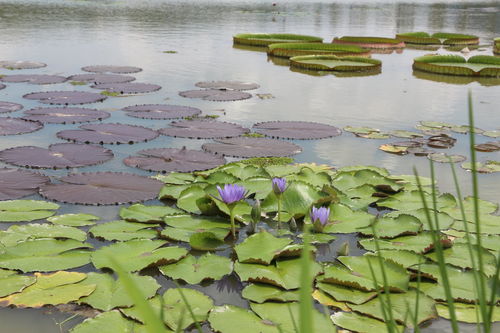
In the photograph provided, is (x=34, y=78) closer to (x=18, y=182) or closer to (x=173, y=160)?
(x=173, y=160)

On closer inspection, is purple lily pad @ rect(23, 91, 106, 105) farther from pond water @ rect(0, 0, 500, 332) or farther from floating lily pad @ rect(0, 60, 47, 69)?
floating lily pad @ rect(0, 60, 47, 69)

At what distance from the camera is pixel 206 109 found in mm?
4727

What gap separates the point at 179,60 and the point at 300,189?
5.32 meters

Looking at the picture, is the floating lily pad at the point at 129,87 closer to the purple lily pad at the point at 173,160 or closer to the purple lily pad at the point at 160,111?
the purple lily pad at the point at 160,111

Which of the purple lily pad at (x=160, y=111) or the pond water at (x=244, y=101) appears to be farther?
the purple lily pad at (x=160, y=111)

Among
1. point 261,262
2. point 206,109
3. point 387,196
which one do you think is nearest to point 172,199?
point 261,262

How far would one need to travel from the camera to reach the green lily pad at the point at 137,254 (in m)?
1.97

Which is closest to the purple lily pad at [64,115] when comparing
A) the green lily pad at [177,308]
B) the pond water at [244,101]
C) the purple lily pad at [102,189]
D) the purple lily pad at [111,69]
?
the pond water at [244,101]

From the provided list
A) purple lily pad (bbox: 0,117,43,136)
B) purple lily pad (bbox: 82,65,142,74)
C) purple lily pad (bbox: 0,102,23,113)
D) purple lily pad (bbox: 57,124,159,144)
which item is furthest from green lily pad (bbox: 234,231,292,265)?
purple lily pad (bbox: 82,65,142,74)

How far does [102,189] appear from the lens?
8.83 ft

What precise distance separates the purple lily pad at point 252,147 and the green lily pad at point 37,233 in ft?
4.39

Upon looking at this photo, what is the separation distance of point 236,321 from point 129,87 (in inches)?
161

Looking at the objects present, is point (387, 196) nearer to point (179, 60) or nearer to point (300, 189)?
point (300, 189)

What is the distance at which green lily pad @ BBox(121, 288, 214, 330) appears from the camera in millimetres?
1617
